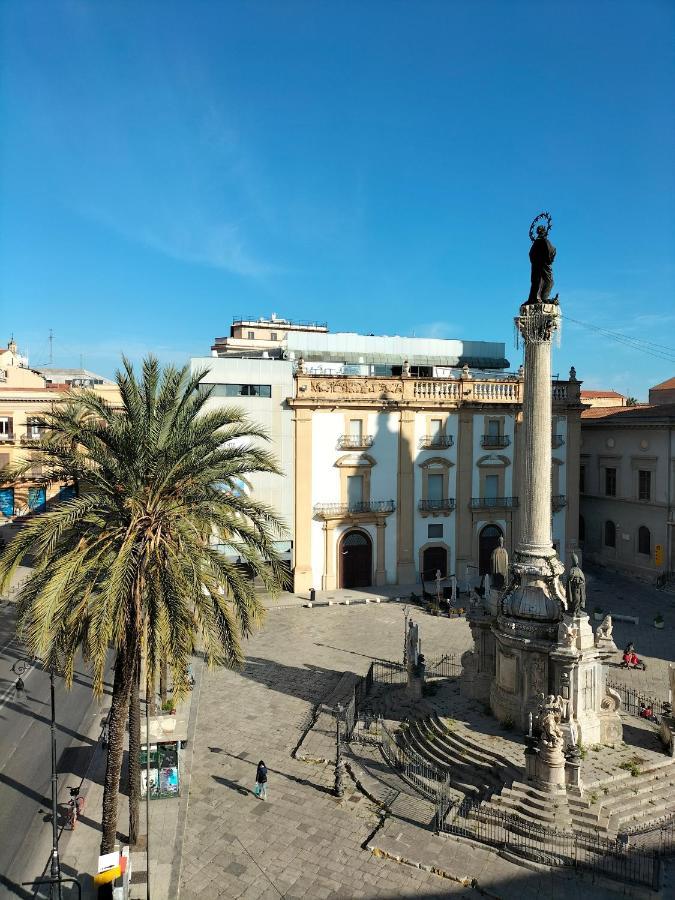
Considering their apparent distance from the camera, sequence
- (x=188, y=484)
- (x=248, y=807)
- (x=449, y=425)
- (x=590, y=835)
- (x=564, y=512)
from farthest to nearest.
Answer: (x=564, y=512) → (x=449, y=425) → (x=248, y=807) → (x=590, y=835) → (x=188, y=484)

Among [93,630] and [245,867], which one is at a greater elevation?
[93,630]

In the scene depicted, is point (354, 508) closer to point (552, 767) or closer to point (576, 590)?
point (576, 590)

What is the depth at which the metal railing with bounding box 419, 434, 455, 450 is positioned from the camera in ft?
118

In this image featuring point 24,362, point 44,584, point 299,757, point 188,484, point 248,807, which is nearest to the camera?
point 44,584

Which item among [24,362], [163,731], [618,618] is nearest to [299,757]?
[163,731]

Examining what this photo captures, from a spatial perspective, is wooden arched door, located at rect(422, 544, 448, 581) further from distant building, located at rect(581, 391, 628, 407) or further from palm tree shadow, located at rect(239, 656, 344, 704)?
distant building, located at rect(581, 391, 628, 407)

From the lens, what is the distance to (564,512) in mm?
38875

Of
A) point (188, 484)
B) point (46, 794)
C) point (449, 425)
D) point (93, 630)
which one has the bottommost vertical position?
point (46, 794)

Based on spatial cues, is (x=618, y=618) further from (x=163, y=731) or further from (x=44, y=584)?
(x=44, y=584)

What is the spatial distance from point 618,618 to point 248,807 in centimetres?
2137

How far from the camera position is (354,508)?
34406 millimetres

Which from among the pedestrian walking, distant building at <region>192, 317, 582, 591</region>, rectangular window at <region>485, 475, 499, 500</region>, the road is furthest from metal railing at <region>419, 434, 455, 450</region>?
the pedestrian walking

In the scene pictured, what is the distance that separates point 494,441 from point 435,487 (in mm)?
4479

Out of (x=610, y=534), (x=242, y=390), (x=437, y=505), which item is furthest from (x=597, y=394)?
(x=242, y=390)
